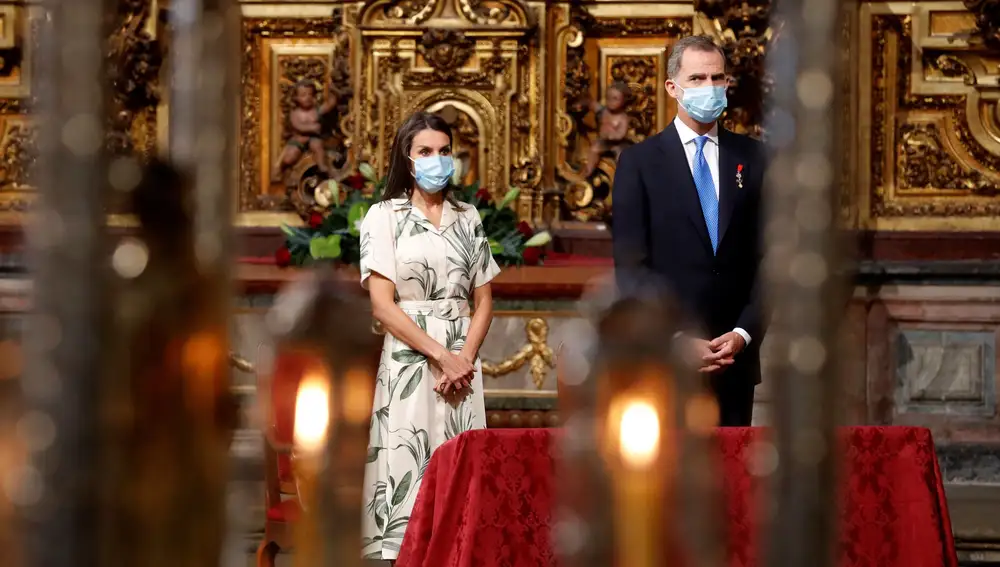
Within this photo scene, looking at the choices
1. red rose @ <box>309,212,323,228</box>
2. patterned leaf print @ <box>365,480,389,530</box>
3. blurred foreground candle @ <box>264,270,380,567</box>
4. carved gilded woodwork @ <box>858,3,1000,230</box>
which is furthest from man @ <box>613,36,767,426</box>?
carved gilded woodwork @ <box>858,3,1000,230</box>

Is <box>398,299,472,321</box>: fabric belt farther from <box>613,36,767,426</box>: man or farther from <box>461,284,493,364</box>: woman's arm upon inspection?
<box>613,36,767,426</box>: man

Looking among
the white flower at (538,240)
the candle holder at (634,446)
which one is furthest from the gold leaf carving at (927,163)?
the candle holder at (634,446)

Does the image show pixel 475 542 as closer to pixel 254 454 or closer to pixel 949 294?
pixel 254 454

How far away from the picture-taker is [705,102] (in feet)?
11.4

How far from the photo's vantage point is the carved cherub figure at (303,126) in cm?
734

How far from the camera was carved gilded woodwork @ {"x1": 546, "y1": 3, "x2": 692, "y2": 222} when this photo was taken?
23.9 feet

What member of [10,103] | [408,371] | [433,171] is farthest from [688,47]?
[10,103]

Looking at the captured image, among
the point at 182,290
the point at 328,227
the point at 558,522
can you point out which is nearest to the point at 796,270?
the point at 558,522

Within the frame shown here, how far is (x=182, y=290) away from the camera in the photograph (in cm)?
104

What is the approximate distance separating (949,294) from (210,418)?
6364mm

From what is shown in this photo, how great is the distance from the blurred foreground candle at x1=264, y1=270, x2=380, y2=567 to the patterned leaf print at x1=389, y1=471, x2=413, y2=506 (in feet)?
9.57

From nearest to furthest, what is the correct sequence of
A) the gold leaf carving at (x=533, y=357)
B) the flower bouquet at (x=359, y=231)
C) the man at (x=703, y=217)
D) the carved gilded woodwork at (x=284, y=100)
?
the man at (x=703, y=217)
the flower bouquet at (x=359, y=231)
the gold leaf carving at (x=533, y=357)
the carved gilded woodwork at (x=284, y=100)

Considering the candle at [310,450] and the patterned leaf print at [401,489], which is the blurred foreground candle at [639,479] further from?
the patterned leaf print at [401,489]

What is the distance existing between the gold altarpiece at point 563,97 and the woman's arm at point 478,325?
2.94m
